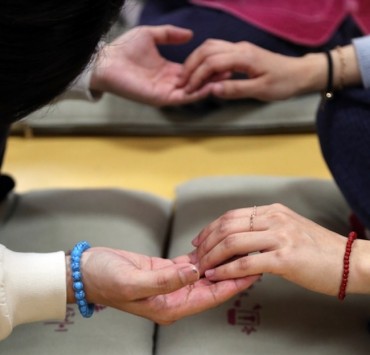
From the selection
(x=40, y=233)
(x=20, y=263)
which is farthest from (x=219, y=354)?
(x=40, y=233)

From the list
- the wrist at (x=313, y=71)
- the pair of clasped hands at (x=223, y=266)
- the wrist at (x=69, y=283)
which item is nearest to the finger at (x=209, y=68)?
the wrist at (x=313, y=71)

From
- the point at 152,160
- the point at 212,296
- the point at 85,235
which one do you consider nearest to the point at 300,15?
the point at 152,160

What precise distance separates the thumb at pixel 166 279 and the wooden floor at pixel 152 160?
21.9 inches

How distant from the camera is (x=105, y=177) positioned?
51.7 inches

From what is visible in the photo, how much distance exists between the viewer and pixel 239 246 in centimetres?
75

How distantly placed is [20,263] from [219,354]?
29cm

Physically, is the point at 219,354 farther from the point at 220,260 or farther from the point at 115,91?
the point at 115,91

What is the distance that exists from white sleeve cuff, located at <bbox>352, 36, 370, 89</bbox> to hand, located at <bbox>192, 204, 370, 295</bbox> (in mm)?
377

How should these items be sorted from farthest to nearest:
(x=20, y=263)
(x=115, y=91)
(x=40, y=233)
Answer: (x=115, y=91), (x=40, y=233), (x=20, y=263)

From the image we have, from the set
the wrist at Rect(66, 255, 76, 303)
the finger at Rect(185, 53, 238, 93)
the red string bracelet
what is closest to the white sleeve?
the wrist at Rect(66, 255, 76, 303)

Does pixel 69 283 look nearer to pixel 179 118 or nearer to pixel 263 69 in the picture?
pixel 263 69

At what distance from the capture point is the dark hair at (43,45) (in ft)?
1.98

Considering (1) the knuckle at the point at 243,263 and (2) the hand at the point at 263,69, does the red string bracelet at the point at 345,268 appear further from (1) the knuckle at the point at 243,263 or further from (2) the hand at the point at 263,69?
(2) the hand at the point at 263,69

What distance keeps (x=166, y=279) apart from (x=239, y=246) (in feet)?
0.35
